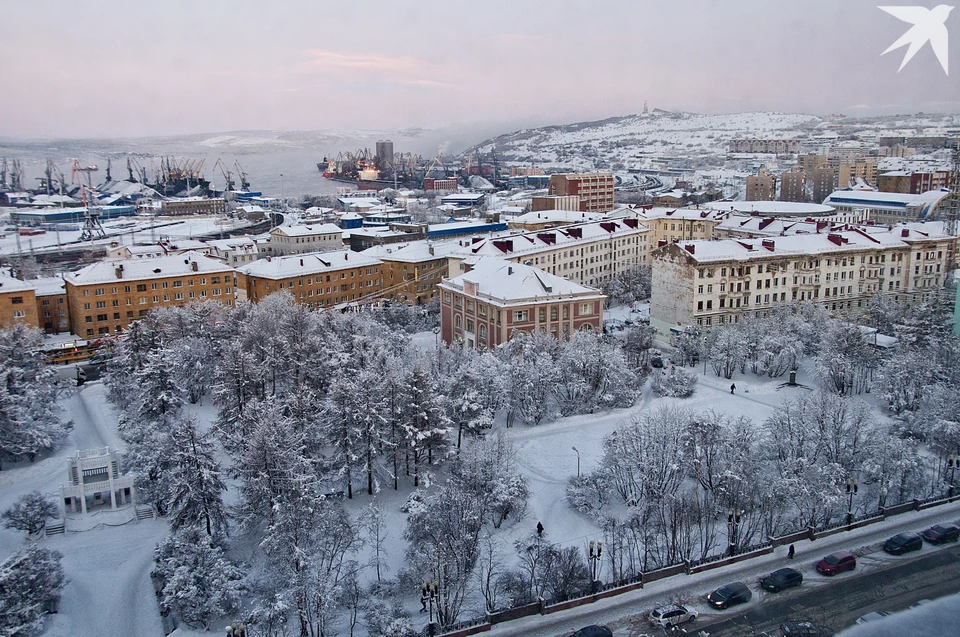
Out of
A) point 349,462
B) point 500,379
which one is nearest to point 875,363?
point 500,379

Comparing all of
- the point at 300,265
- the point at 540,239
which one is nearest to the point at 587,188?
the point at 540,239

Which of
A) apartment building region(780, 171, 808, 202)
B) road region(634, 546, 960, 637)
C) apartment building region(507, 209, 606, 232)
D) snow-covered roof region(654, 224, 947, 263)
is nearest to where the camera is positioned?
road region(634, 546, 960, 637)

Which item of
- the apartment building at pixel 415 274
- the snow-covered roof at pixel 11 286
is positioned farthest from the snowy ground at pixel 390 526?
the apartment building at pixel 415 274

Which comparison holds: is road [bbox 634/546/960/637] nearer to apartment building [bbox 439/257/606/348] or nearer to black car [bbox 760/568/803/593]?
black car [bbox 760/568/803/593]

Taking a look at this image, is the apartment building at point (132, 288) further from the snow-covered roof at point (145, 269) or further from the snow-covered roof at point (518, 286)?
the snow-covered roof at point (518, 286)

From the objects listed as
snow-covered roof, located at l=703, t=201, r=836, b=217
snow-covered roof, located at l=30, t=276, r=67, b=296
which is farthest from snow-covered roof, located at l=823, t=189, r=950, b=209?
snow-covered roof, located at l=30, t=276, r=67, b=296

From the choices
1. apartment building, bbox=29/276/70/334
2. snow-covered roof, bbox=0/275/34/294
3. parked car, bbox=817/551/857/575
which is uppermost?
snow-covered roof, bbox=0/275/34/294
